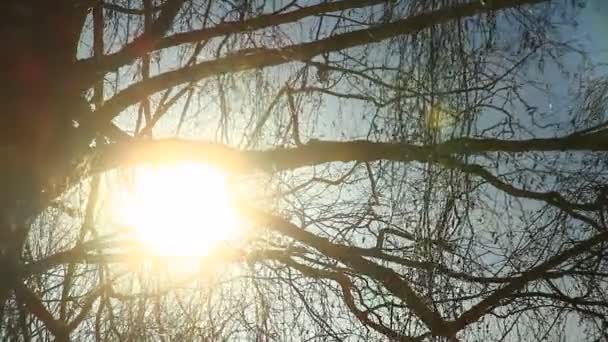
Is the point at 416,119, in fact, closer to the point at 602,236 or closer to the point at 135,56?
the point at 602,236

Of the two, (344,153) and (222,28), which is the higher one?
(222,28)

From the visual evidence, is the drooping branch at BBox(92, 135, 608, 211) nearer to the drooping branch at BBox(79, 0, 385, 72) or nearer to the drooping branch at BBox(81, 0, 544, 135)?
the drooping branch at BBox(81, 0, 544, 135)

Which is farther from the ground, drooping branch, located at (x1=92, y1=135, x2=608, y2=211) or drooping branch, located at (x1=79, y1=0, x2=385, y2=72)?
drooping branch, located at (x1=79, y1=0, x2=385, y2=72)

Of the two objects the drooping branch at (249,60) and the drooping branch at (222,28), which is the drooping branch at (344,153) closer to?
the drooping branch at (249,60)

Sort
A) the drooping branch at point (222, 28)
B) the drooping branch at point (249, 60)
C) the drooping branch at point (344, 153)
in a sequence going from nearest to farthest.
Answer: the drooping branch at point (344, 153), the drooping branch at point (249, 60), the drooping branch at point (222, 28)

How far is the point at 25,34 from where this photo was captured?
3.10 metres

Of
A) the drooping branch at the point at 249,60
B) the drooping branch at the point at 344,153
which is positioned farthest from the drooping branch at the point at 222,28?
the drooping branch at the point at 344,153

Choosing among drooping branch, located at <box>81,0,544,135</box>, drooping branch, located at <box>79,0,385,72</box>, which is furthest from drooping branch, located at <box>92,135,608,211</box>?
drooping branch, located at <box>79,0,385,72</box>

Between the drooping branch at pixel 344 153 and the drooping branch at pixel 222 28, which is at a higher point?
the drooping branch at pixel 222 28

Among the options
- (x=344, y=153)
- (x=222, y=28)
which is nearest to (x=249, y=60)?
(x=222, y=28)

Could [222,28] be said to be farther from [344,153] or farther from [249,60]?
[344,153]

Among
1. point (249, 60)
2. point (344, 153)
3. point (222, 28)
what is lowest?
point (344, 153)

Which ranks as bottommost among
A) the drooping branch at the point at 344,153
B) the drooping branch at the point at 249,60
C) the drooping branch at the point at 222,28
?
the drooping branch at the point at 344,153

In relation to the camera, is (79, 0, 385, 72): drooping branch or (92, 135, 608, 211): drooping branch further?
(79, 0, 385, 72): drooping branch
